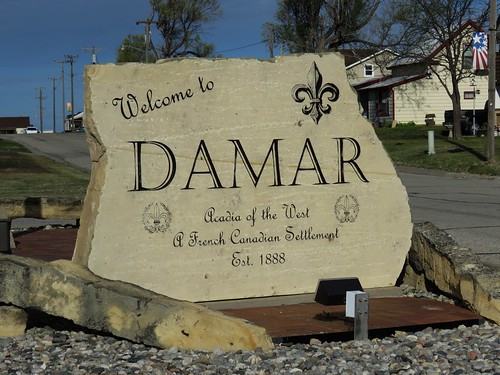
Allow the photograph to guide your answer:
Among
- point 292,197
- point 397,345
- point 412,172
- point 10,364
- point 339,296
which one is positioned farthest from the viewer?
point 412,172

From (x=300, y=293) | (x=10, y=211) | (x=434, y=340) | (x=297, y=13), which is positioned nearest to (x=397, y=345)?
(x=434, y=340)

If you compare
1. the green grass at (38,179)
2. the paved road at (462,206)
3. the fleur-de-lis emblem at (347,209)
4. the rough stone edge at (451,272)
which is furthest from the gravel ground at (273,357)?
the green grass at (38,179)

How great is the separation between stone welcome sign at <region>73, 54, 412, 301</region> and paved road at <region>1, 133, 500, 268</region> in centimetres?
246

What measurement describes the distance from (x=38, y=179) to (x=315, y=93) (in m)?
17.9

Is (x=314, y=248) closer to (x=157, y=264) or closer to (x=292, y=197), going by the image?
(x=292, y=197)

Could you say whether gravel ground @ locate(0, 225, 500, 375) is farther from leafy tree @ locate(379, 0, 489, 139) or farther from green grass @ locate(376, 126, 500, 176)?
leafy tree @ locate(379, 0, 489, 139)

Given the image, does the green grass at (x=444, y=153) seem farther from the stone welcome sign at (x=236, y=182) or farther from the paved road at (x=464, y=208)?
the stone welcome sign at (x=236, y=182)

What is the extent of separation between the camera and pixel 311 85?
7.04m

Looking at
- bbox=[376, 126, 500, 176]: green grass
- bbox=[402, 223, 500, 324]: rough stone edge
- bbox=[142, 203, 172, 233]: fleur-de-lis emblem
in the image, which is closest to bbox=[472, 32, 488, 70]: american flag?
bbox=[376, 126, 500, 176]: green grass

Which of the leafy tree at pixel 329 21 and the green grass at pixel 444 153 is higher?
the leafy tree at pixel 329 21

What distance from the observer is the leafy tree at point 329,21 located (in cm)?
4656

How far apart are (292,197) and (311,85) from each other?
963mm

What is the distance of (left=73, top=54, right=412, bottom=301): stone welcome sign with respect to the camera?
6.52 meters

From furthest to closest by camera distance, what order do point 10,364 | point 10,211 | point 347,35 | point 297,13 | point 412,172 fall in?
point 297,13 < point 347,35 < point 412,172 < point 10,211 < point 10,364
